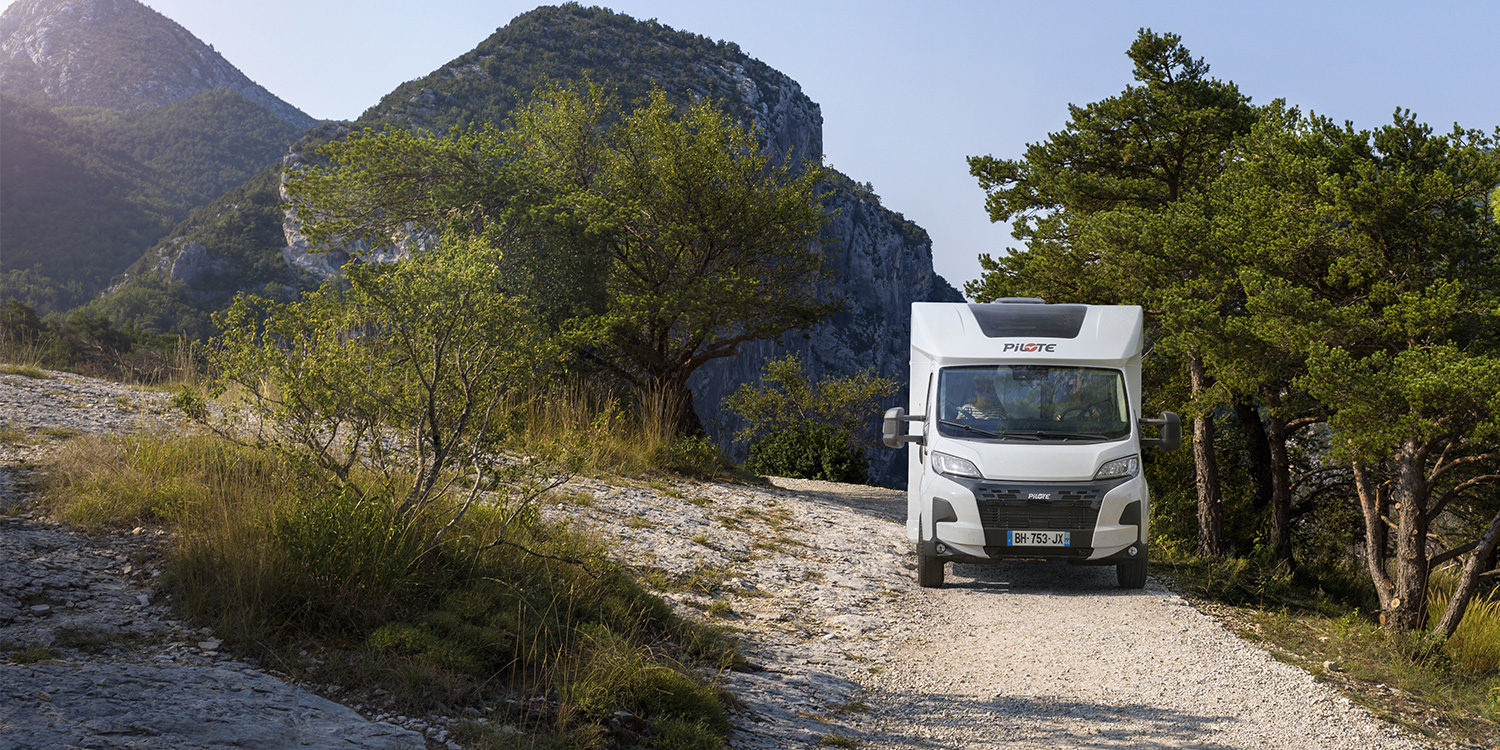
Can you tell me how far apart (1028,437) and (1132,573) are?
1.66 meters

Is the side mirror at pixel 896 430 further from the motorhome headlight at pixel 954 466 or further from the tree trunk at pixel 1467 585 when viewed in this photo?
the tree trunk at pixel 1467 585

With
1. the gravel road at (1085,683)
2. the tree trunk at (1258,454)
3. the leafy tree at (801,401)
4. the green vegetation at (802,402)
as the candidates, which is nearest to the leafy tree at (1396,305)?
the gravel road at (1085,683)

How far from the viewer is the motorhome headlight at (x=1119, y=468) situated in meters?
7.69

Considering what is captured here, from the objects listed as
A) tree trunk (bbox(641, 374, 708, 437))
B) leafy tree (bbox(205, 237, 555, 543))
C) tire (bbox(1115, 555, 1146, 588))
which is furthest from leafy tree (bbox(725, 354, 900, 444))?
leafy tree (bbox(205, 237, 555, 543))

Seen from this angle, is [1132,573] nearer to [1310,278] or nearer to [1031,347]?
[1031,347]

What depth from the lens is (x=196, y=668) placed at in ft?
11.7

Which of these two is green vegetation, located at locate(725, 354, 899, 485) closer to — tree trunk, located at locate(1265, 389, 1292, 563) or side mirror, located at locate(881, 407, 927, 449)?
tree trunk, located at locate(1265, 389, 1292, 563)

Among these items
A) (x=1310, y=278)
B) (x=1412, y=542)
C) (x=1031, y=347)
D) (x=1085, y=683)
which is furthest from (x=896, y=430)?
(x=1310, y=278)

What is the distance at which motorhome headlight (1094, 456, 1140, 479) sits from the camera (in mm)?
7691

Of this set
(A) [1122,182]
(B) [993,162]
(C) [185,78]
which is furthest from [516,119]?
(C) [185,78]

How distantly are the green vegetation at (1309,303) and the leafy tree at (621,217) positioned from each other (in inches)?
178

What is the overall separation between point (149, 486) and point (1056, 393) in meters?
7.30

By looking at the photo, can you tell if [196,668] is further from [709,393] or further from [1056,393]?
[709,393]

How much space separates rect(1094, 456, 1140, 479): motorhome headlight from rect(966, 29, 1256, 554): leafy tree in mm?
3885
